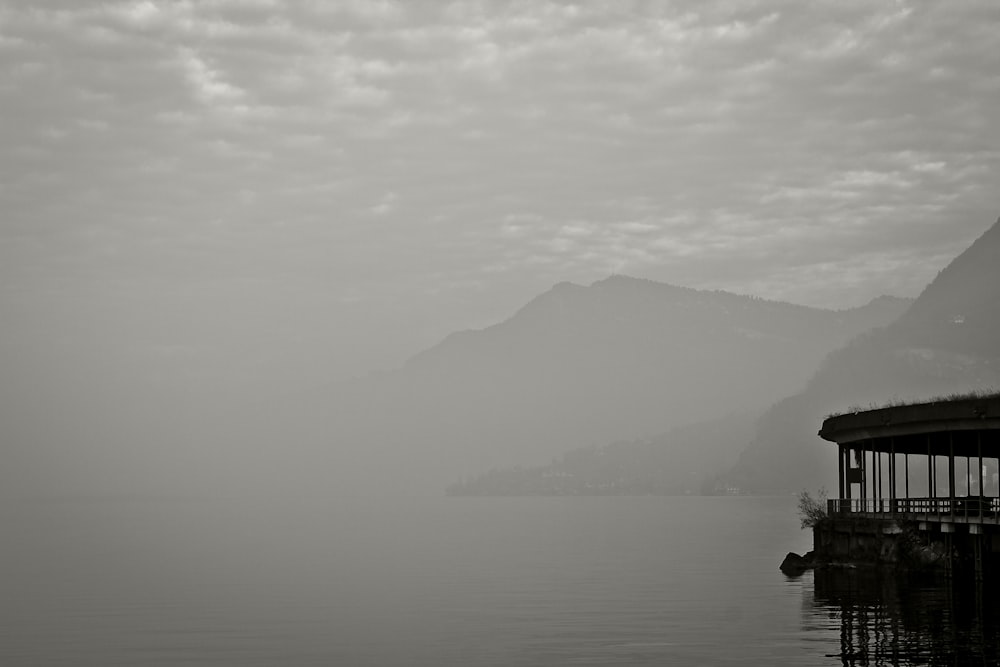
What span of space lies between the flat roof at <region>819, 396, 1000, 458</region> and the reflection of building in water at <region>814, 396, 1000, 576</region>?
54 millimetres

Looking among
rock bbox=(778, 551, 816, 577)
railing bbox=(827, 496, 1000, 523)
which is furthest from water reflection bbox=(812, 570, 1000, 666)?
rock bbox=(778, 551, 816, 577)

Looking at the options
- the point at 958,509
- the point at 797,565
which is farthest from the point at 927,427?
the point at 797,565

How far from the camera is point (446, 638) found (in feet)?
198

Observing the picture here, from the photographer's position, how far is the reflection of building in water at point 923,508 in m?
69.2

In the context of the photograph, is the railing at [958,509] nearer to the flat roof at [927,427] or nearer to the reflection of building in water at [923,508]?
the reflection of building in water at [923,508]

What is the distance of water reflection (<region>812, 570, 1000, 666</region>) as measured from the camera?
48.2 m

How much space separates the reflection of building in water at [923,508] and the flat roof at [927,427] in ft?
0.18

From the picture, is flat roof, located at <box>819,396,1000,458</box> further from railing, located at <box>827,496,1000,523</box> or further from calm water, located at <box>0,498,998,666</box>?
calm water, located at <box>0,498,998,666</box>

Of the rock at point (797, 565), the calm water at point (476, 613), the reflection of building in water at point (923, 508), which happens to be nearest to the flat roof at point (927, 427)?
the reflection of building in water at point (923, 508)

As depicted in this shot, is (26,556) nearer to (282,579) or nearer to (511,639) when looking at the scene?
(282,579)

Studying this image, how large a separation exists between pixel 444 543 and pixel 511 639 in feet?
350

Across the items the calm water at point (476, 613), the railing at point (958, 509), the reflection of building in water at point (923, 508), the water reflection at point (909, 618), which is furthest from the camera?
the reflection of building in water at point (923, 508)

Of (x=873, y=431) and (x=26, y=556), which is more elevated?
(x=873, y=431)

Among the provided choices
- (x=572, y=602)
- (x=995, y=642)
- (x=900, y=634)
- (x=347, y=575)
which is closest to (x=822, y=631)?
(x=900, y=634)
